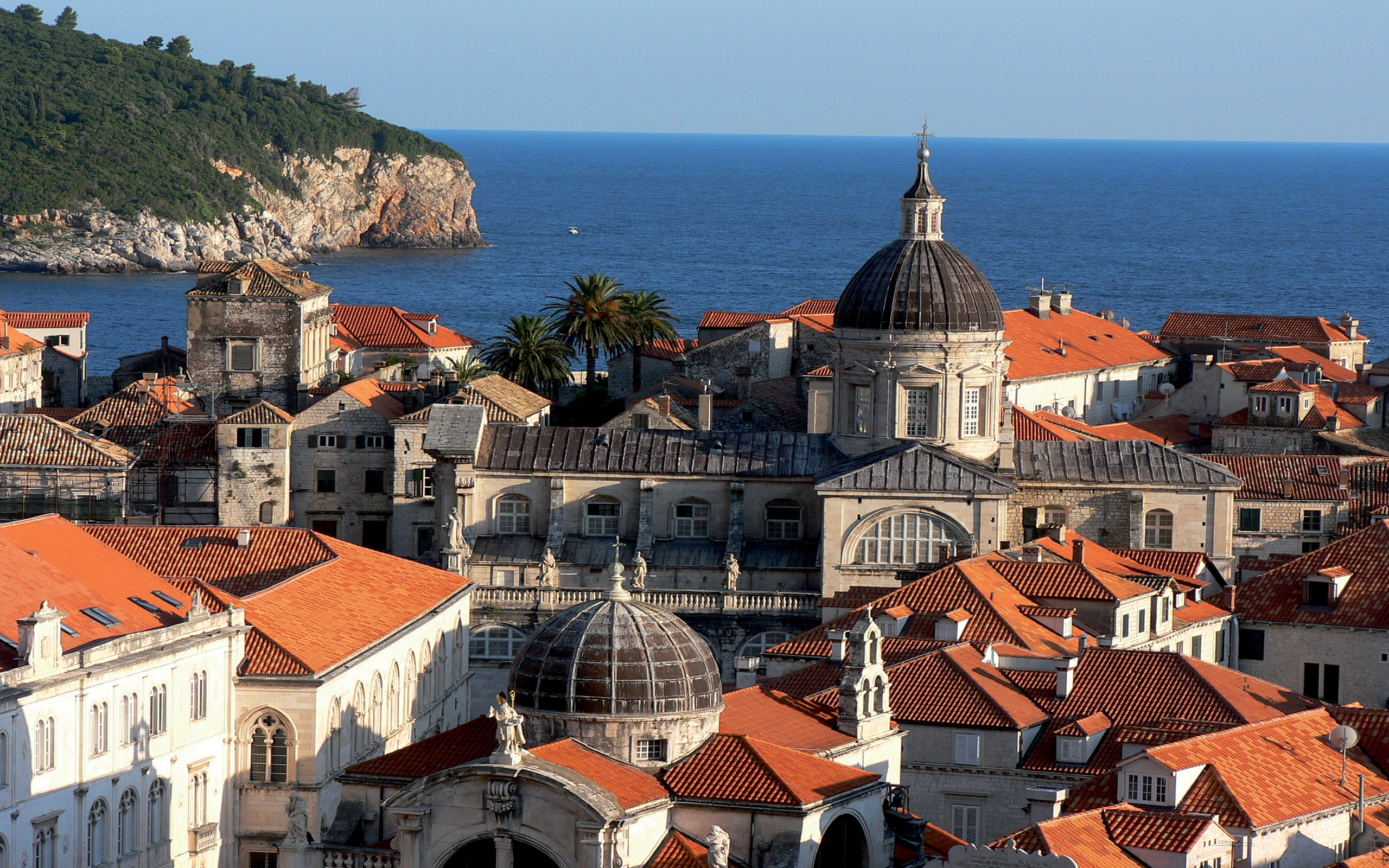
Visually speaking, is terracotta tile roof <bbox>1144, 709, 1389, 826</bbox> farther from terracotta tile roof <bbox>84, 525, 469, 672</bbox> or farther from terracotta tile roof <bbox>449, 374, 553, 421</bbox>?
terracotta tile roof <bbox>449, 374, 553, 421</bbox>

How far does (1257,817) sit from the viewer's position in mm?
55688

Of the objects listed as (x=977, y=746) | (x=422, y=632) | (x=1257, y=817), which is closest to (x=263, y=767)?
(x=422, y=632)

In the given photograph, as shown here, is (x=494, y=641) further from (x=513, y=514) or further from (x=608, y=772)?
(x=608, y=772)

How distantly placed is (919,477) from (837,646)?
51.8 feet

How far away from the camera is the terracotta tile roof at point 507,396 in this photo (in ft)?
324

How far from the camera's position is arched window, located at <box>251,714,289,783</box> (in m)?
65.8

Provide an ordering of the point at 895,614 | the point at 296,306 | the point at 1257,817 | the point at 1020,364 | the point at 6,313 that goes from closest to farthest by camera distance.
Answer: the point at 1257,817 < the point at 895,614 < the point at 296,306 < the point at 1020,364 < the point at 6,313

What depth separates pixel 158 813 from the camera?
62.2m

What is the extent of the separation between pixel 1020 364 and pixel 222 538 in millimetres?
56947

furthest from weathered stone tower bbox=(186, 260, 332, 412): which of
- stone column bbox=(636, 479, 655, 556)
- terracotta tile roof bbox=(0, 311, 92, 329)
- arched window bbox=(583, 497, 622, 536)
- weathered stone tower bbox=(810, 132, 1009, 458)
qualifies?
terracotta tile roof bbox=(0, 311, 92, 329)

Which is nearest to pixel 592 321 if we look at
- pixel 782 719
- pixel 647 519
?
pixel 647 519

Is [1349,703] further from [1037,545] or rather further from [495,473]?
[495,473]

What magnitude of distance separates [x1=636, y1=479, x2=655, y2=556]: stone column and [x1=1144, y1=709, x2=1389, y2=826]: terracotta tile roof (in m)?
29.4

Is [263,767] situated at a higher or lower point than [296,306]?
lower
